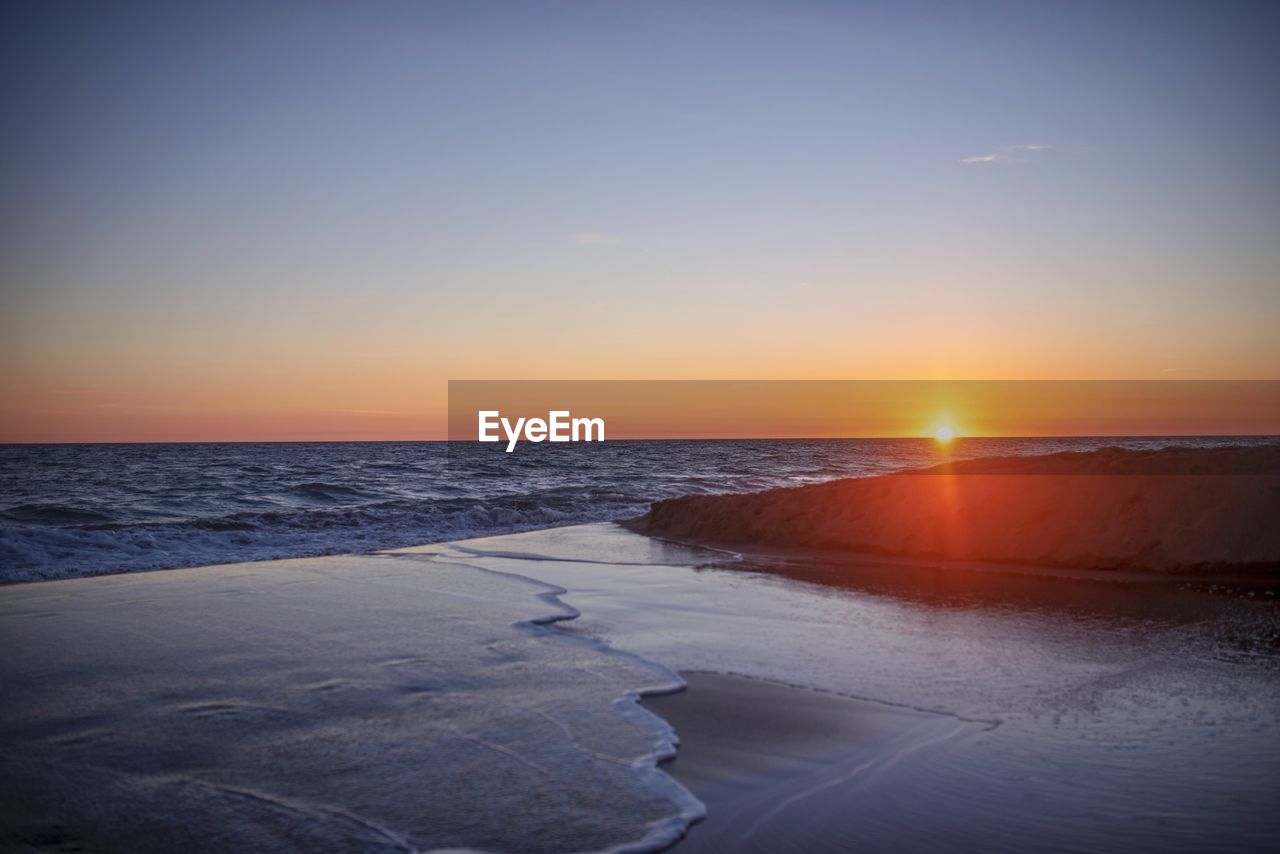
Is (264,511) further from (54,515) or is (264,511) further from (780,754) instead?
(780,754)

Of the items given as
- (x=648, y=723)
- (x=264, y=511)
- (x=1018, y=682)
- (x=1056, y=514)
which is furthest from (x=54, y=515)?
(x=1018, y=682)

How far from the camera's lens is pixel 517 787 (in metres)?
3.47

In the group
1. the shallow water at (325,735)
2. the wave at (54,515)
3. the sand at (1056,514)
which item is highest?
the sand at (1056,514)

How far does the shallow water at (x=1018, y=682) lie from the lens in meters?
3.14

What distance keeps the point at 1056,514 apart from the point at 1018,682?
19.2ft

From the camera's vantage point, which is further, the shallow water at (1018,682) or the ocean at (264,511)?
the ocean at (264,511)

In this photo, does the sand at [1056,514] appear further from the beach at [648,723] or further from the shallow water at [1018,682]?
the beach at [648,723]

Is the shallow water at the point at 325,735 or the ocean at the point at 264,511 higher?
the shallow water at the point at 325,735

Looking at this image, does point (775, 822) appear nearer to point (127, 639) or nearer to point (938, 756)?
point (938, 756)

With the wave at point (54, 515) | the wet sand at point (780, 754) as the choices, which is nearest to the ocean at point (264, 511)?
the wave at point (54, 515)

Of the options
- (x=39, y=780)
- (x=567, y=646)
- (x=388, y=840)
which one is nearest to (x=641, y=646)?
(x=567, y=646)

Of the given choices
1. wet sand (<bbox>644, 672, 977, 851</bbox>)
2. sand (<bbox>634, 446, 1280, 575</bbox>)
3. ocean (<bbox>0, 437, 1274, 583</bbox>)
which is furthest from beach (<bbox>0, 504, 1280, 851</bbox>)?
ocean (<bbox>0, 437, 1274, 583</bbox>)

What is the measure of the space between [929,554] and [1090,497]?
81.8 inches

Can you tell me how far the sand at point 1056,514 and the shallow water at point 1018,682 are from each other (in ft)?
2.79
